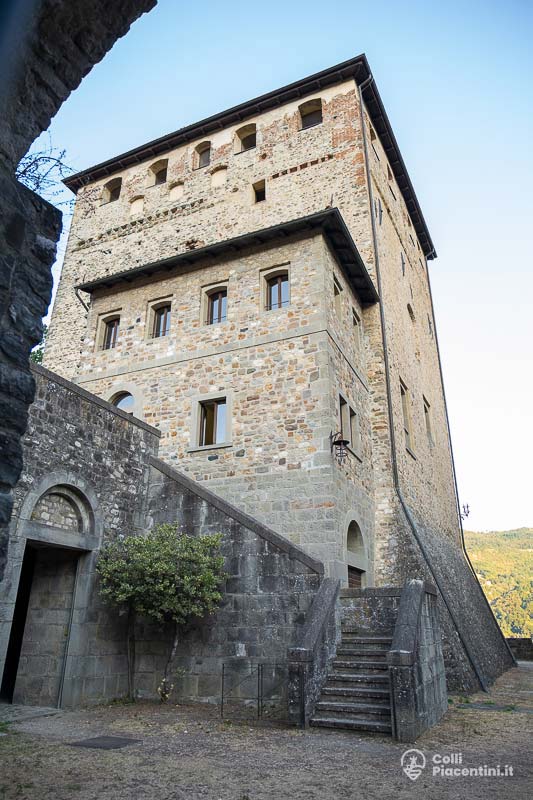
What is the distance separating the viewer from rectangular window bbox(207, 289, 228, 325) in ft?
45.3

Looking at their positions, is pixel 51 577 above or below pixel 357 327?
below

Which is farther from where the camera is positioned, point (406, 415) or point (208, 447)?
point (406, 415)

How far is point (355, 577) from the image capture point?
11688mm

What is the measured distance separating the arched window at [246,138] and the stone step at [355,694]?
17.5 m

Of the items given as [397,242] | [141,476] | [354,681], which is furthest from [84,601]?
[397,242]

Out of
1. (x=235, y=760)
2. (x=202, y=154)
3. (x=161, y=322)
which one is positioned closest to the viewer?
(x=235, y=760)

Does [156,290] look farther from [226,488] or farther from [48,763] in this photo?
[48,763]

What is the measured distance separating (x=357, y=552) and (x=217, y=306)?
22.7 feet

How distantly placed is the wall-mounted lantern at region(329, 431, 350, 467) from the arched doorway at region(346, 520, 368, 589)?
57.3 inches

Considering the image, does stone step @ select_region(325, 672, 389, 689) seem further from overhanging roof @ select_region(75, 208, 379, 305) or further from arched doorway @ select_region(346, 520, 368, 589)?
overhanging roof @ select_region(75, 208, 379, 305)

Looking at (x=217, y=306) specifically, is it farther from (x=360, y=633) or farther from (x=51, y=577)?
(x=360, y=633)

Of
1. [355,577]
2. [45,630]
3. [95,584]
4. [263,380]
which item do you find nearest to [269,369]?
[263,380]

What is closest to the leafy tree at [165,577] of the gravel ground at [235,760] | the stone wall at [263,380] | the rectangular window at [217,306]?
the gravel ground at [235,760]

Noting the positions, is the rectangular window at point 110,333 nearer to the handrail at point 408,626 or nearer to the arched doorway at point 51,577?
the arched doorway at point 51,577
